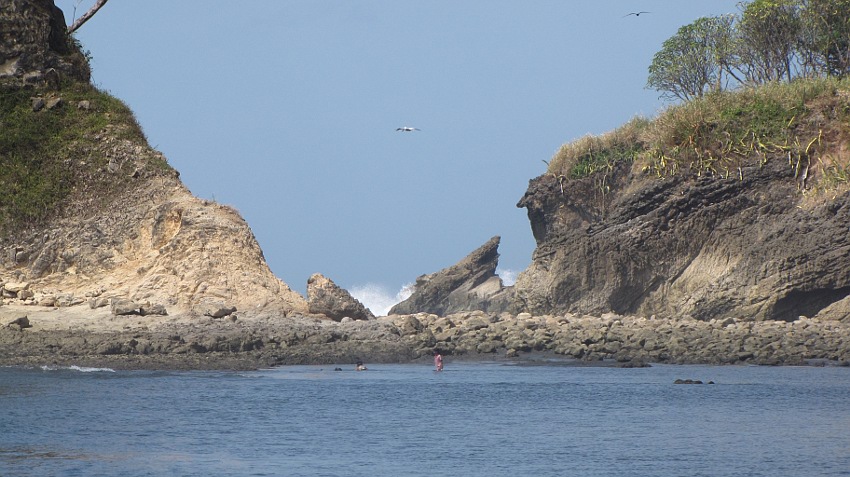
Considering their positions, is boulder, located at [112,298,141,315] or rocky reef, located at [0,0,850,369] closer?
rocky reef, located at [0,0,850,369]

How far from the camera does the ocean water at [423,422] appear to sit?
18.8m

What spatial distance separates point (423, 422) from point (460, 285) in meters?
43.3

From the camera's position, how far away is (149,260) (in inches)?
1506

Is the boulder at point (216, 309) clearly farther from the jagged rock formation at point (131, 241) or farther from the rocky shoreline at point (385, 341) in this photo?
the rocky shoreline at point (385, 341)

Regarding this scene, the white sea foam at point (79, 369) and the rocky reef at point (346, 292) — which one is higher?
the rocky reef at point (346, 292)

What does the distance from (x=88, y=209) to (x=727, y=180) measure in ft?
78.1

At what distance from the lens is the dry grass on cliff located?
4325cm

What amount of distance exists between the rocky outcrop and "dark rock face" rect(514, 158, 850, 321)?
12.8 m

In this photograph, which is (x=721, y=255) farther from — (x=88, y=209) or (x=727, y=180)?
(x=88, y=209)

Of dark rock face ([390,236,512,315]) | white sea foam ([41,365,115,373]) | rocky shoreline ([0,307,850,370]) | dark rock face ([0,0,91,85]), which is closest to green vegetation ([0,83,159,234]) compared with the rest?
dark rock face ([0,0,91,85])

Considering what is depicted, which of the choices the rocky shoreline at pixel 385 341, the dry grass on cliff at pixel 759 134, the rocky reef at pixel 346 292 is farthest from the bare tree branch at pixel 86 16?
the dry grass on cliff at pixel 759 134

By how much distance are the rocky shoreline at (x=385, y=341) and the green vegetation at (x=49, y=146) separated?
6998 mm

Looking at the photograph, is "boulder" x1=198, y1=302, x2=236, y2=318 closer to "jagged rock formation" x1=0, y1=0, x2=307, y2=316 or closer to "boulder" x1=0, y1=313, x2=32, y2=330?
"jagged rock formation" x1=0, y1=0, x2=307, y2=316

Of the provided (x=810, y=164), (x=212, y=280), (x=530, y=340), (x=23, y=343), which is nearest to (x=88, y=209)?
(x=212, y=280)
